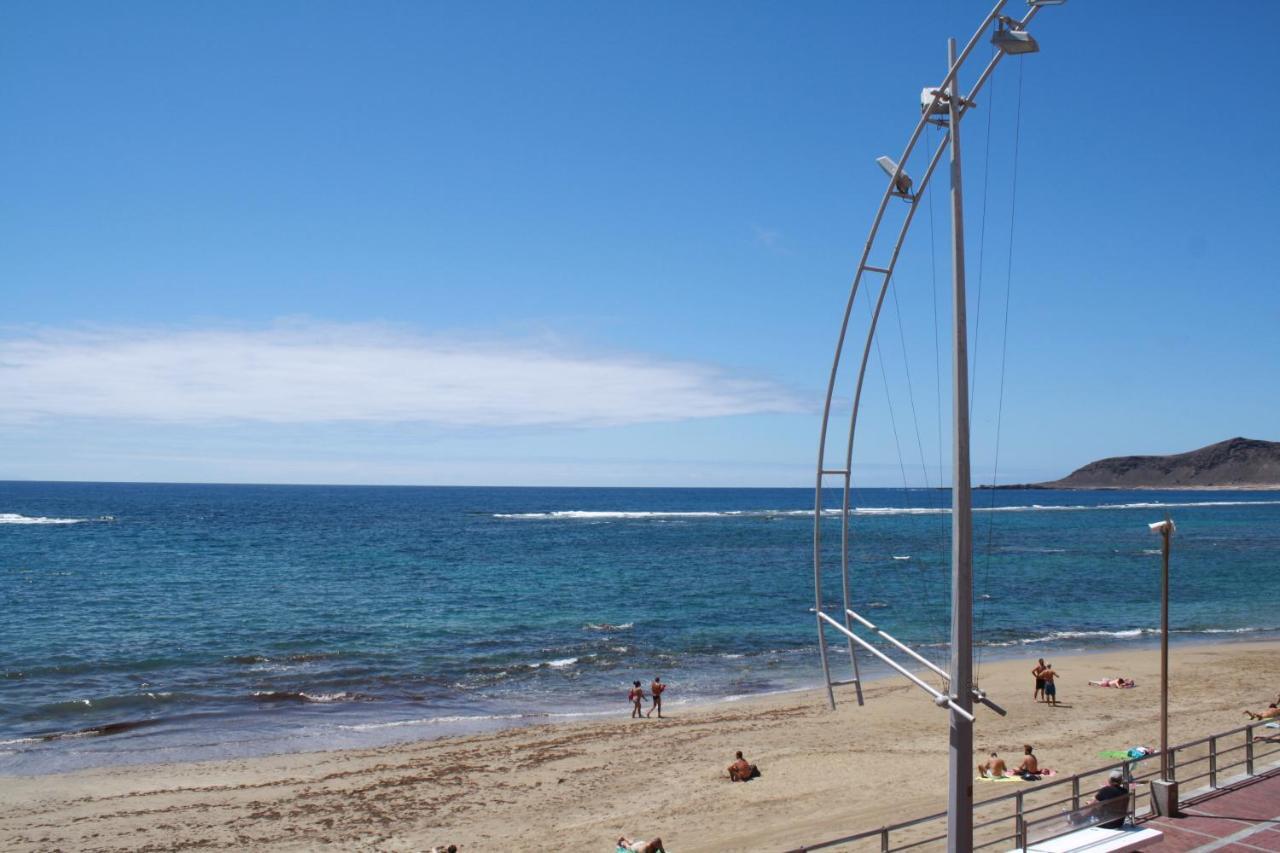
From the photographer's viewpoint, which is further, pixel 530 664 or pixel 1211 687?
pixel 530 664

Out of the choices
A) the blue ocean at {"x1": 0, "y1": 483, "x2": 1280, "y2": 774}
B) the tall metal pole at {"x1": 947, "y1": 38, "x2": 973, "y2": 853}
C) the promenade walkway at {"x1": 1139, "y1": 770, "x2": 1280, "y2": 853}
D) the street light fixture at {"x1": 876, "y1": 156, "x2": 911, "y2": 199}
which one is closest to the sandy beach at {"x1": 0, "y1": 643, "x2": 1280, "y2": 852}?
the blue ocean at {"x1": 0, "y1": 483, "x2": 1280, "y2": 774}

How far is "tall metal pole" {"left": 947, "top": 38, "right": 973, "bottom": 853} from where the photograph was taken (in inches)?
314

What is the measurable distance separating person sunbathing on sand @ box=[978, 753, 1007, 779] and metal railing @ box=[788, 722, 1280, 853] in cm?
119

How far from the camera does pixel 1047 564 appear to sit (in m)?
64.8

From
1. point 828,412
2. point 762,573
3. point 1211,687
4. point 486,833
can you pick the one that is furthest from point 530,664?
point 762,573

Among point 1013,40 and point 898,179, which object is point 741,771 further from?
point 1013,40

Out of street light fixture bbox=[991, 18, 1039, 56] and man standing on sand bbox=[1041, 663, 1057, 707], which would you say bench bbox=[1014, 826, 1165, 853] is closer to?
street light fixture bbox=[991, 18, 1039, 56]

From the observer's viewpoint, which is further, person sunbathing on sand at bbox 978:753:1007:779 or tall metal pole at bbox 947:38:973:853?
person sunbathing on sand at bbox 978:753:1007:779

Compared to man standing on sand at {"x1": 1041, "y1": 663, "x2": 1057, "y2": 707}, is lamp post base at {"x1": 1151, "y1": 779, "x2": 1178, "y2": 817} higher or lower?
higher

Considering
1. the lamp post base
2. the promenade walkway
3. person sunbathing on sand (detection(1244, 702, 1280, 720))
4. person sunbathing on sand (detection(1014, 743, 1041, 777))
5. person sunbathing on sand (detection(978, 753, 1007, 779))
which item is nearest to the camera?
the promenade walkway

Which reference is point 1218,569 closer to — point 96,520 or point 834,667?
point 834,667

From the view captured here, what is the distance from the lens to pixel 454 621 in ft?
134

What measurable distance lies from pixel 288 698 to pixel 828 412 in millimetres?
21734

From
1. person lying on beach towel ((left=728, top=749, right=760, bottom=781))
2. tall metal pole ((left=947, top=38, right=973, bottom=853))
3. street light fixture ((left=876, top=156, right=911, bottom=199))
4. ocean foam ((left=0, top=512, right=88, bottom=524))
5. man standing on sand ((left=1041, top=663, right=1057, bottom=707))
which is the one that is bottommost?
ocean foam ((left=0, top=512, right=88, bottom=524))
